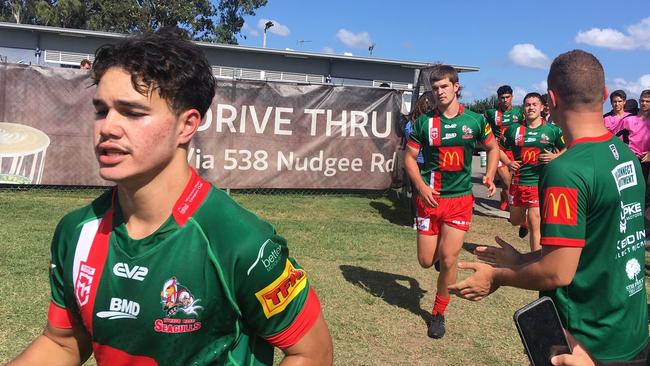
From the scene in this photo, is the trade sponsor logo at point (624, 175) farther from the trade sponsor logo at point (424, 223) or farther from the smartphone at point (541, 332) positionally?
the trade sponsor logo at point (424, 223)

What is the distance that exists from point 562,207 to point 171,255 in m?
1.53

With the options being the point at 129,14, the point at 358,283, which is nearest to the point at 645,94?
the point at 358,283

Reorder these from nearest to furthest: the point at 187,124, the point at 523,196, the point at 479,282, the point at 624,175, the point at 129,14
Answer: the point at 187,124, the point at 624,175, the point at 479,282, the point at 523,196, the point at 129,14

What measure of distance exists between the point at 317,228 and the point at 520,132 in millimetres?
3318

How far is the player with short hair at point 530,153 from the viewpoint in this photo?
24.8ft

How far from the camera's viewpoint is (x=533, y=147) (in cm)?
771

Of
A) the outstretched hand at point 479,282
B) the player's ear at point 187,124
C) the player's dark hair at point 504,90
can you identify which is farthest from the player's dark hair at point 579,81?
the player's dark hair at point 504,90

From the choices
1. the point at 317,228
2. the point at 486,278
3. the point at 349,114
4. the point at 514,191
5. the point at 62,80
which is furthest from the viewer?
the point at 349,114

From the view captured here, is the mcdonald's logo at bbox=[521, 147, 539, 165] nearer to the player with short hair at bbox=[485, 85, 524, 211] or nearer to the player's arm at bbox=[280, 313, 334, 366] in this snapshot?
the player with short hair at bbox=[485, 85, 524, 211]

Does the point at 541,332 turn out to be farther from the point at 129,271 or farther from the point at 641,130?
the point at 641,130

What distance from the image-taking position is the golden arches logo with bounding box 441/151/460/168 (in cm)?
545

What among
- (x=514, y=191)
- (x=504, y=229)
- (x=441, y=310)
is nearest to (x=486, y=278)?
(x=441, y=310)

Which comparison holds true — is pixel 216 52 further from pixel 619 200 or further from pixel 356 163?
pixel 619 200

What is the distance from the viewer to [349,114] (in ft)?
36.3
